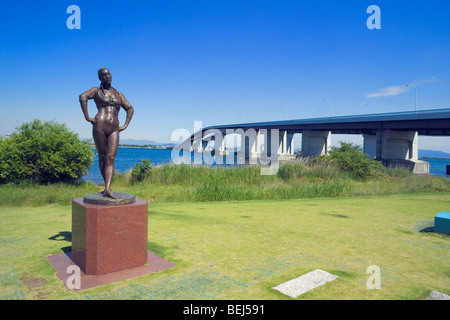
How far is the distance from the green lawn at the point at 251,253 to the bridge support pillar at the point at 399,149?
112 ft

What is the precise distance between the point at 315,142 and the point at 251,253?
54.1m

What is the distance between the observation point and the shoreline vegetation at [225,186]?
15750 millimetres

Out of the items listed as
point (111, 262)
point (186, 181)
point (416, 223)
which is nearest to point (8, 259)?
point (111, 262)

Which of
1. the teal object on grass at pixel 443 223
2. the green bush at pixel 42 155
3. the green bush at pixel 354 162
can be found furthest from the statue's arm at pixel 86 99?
the green bush at pixel 354 162

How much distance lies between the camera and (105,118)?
6.21m

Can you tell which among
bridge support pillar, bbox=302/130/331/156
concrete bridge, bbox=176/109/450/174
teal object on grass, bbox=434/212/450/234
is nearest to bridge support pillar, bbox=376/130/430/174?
concrete bridge, bbox=176/109/450/174

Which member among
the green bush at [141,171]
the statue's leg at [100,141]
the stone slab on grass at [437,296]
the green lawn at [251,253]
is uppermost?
the statue's leg at [100,141]

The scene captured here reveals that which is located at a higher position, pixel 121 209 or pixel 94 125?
pixel 94 125

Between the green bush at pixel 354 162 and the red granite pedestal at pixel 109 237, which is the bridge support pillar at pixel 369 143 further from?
the red granite pedestal at pixel 109 237

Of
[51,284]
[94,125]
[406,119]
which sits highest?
[406,119]

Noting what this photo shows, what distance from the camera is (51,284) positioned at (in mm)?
5090

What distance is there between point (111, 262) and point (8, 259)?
2.18 m

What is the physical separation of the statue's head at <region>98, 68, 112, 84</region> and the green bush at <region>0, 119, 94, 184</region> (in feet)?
48.7
